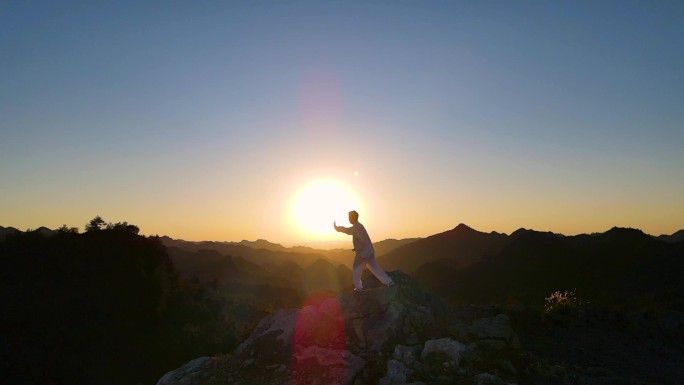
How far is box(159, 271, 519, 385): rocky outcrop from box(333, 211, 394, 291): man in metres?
0.63

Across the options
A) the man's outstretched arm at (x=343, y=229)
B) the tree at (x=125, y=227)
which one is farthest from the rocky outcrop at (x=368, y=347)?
the tree at (x=125, y=227)

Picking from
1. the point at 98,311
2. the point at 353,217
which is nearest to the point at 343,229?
the point at 353,217

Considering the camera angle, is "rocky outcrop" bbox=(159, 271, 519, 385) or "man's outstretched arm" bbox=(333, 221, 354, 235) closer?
"rocky outcrop" bbox=(159, 271, 519, 385)

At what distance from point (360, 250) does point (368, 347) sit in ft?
9.73

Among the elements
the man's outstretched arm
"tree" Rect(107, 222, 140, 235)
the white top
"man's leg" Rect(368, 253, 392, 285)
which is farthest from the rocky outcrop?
"tree" Rect(107, 222, 140, 235)

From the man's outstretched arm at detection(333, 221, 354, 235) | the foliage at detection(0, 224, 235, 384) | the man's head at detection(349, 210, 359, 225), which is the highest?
the man's head at detection(349, 210, 359, 225)

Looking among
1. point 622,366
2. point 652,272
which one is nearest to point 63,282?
point 622,366

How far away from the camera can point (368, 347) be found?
33.0 feet

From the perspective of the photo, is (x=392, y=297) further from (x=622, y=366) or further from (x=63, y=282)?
(x=63, y=282)

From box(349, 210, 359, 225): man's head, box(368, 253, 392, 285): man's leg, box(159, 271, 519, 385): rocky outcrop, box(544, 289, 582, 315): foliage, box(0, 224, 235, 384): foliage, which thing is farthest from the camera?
box(0, 224, 235, 384): foliage

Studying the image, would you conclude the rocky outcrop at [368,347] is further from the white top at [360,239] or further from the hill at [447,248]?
the hill at [447,248]

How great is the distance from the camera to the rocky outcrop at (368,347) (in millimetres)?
9078

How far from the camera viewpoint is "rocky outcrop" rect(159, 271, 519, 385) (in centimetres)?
908

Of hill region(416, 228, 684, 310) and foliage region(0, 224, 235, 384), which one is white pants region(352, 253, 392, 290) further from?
hill region(416, 228, 684, 310)
